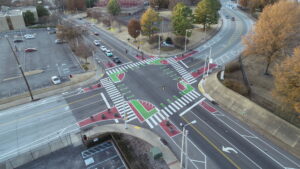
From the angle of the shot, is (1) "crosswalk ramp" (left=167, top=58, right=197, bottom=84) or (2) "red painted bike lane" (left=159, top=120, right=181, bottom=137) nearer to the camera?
(2) "red painted bike lane" (left=159, top=120, right=181, bottom=137)

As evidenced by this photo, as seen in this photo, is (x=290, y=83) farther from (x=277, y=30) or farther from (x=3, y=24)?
(x=3, y=24)

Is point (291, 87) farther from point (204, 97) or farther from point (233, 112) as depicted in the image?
point (204, 97)

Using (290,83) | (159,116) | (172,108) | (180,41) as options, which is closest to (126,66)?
(180,41)

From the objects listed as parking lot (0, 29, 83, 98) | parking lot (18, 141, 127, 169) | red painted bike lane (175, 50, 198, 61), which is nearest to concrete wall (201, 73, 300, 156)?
red painted bike lane (175, 50, 198, 61)

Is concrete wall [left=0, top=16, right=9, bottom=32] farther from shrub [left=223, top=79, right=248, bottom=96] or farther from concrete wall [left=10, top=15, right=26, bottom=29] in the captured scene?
shrub [left=223, top=79, right=248, bottom=96]

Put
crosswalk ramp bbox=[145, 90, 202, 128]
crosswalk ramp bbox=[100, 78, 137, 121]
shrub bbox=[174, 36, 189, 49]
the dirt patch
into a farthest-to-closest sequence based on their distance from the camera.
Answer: shrub bbox=[174, 36, 189, 49] → crosswalk ramp bbox=[100, 78, 137, 121] → crosswalk ramp bbox=[145, 90, 202, 128] → the dirt patch

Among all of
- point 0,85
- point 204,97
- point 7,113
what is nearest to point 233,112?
point 204,97
